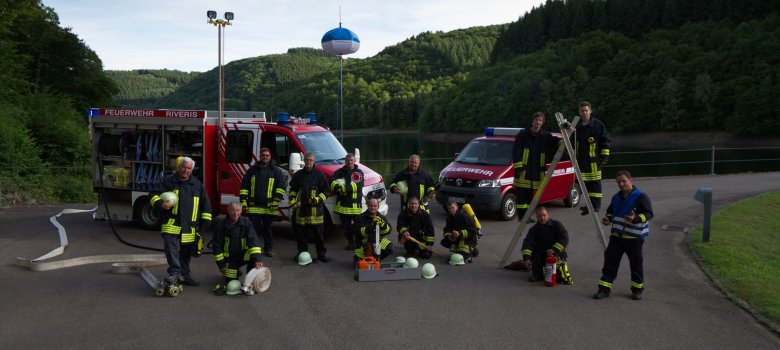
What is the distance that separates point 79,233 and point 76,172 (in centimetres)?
1335

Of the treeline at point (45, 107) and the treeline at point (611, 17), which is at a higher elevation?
the treeline at point (611, 17)

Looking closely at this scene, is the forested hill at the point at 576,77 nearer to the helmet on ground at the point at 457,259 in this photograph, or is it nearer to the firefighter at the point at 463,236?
the firefighter at the point at 463,236

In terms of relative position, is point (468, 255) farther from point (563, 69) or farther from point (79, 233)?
point (563, 69)

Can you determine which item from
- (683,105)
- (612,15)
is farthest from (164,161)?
(612,15)

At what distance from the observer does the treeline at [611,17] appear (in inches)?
4188

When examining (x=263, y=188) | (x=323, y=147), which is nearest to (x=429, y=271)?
(x=263, y=188)

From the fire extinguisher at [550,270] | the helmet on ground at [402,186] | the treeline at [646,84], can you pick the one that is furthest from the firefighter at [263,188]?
the treeline at [646,84]

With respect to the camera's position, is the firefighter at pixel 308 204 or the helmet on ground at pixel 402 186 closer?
the firefighter at pixel 308 204

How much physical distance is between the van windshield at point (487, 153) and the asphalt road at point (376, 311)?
13.0ft

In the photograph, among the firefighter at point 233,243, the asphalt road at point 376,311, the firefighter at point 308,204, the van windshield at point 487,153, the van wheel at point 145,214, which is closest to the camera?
the asphalt road at point 376,311

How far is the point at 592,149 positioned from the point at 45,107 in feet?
87.1

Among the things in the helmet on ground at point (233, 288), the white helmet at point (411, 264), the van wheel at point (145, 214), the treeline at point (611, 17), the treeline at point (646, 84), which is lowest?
the helmet on ground at point (233, 288)

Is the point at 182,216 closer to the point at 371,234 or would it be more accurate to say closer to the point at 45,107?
the point at 371,234

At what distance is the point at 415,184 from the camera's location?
10.4 meters
